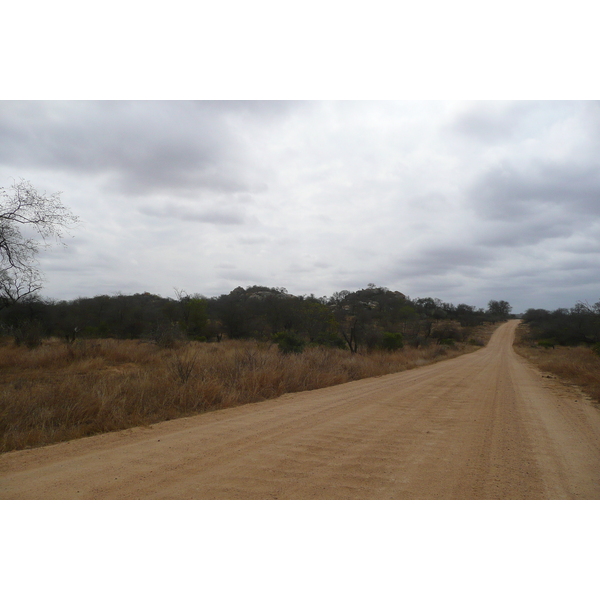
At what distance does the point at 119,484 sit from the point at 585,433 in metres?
7.17

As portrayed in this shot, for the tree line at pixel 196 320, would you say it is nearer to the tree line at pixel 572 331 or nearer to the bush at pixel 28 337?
the bush at pixel 28 337

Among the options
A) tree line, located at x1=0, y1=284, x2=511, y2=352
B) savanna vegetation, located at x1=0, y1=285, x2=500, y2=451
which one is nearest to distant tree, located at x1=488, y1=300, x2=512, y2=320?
tree line, located at x1=0, y1=284, x2=511, y2=352

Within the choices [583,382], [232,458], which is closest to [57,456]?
[232,458]

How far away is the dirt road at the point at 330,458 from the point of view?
4191mm

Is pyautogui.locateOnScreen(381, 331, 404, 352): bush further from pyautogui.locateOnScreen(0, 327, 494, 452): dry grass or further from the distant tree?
the distant tree

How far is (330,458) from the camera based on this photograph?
16.8 feet

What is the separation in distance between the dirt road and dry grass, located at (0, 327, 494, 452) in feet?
1.84

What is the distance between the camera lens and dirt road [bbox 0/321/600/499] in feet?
13.8

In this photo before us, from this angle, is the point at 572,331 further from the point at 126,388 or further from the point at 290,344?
the point at 126,388

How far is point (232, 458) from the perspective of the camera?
16.7 ft

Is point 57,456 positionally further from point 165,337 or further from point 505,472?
point 165,337

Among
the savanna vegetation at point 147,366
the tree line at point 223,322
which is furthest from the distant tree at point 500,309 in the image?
the savanna vegetation at point 147,366

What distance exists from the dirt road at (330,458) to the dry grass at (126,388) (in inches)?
22.1

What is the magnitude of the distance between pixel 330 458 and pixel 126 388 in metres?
5.18
